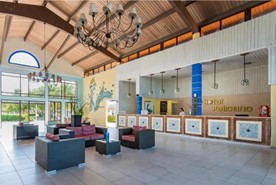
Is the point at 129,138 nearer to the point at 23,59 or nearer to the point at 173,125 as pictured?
the point at 173,125

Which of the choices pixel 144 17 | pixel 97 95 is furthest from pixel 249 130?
pixel 97 95

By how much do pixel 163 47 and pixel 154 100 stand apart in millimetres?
4049

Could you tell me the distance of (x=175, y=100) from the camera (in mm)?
12812

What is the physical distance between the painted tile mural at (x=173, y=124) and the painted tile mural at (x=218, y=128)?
169 cm

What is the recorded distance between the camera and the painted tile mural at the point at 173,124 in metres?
8.86

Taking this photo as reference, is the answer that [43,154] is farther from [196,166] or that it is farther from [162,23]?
[162,23]

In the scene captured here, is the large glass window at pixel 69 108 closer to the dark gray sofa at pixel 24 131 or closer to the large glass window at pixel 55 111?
the large glass window at pixel 55 111

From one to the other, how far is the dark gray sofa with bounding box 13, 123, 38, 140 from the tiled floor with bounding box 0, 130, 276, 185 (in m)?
2.37

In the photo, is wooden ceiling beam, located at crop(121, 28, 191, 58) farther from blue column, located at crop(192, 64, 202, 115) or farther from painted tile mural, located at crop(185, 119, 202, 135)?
painted tile mural, located at crop(185, 119, 202, 135)

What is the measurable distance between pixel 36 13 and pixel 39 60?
6.65m

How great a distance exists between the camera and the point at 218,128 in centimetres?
729

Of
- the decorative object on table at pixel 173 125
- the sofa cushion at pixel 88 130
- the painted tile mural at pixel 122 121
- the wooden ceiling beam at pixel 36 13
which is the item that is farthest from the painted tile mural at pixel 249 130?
the wooden ceiling beam at pixel 36 13

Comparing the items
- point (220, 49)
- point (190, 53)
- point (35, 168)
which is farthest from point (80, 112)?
point (220, 49)

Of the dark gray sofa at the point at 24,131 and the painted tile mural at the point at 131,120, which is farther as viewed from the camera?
the painted tile mural at the point at 131,120
